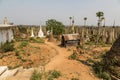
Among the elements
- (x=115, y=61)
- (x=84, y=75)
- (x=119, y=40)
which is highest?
(x=119, y=40)

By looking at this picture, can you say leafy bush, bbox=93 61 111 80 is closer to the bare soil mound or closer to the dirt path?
the dirt path

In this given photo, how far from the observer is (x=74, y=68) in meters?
16.0

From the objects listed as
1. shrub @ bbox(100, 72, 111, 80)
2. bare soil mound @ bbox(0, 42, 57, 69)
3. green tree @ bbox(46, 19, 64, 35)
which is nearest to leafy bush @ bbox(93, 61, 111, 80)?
shrub @ bbox(100, 72, 111, 80)

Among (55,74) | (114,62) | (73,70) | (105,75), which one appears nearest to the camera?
(55,74)

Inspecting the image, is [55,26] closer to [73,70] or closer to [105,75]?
[73,70]

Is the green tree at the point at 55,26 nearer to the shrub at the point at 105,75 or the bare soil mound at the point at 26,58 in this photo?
the bare soil mound at the point at 26,58

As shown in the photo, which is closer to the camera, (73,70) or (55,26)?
(73,70)

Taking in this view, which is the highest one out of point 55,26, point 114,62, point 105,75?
point 55,26

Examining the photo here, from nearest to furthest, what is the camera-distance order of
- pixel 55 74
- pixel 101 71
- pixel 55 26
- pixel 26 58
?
pixel 55 74 → pixel 101 71 → pixel 26 58 → pixel 55 26

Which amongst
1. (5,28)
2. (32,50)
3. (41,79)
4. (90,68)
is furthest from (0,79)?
(5,28)

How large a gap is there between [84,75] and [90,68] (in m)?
1.77

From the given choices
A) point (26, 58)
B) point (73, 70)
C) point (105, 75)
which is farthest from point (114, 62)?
point (26, 58)

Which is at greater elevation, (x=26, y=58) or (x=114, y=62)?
(x=114, y=62)

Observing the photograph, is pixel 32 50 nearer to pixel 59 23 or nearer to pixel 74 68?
pixel 74 68
